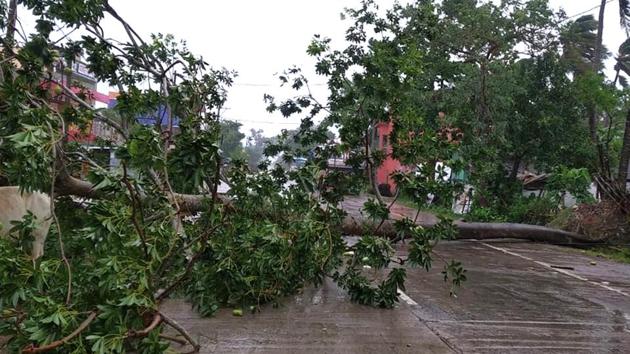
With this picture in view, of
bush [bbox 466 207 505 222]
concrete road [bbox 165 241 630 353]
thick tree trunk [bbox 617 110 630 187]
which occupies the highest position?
thick tree trunk [bbox 617 110 630 187]

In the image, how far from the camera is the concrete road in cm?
483

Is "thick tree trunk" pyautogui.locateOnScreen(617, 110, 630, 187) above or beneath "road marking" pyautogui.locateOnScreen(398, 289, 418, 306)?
above

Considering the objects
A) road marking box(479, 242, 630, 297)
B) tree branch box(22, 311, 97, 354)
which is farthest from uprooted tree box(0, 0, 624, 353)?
road marking box(479, 242, 630, 297)

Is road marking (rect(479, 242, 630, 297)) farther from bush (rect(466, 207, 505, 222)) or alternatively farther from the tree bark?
the tree bark

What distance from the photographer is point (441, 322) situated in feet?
18.6

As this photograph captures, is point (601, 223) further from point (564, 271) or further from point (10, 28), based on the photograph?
point (10, 28)

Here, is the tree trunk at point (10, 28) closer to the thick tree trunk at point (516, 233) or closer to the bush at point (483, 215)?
the thick tree trunk at point (516, 233)

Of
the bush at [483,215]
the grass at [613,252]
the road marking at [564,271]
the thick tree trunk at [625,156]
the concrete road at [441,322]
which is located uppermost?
the thick tree trunk at [625,156]

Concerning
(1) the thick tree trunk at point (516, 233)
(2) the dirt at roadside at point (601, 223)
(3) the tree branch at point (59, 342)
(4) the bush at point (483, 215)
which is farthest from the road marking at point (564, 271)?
(3) the tree branch at point (59, 342)

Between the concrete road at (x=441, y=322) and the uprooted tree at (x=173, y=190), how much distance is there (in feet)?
0.98

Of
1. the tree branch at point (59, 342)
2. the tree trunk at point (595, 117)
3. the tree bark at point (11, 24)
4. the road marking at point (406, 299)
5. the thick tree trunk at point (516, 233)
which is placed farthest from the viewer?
the tree trunk at point (595, 117)

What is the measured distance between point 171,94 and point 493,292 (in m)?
5.06

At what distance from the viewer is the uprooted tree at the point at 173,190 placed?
3555 millimetres

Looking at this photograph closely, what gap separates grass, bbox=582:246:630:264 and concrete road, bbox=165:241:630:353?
4271 mm
